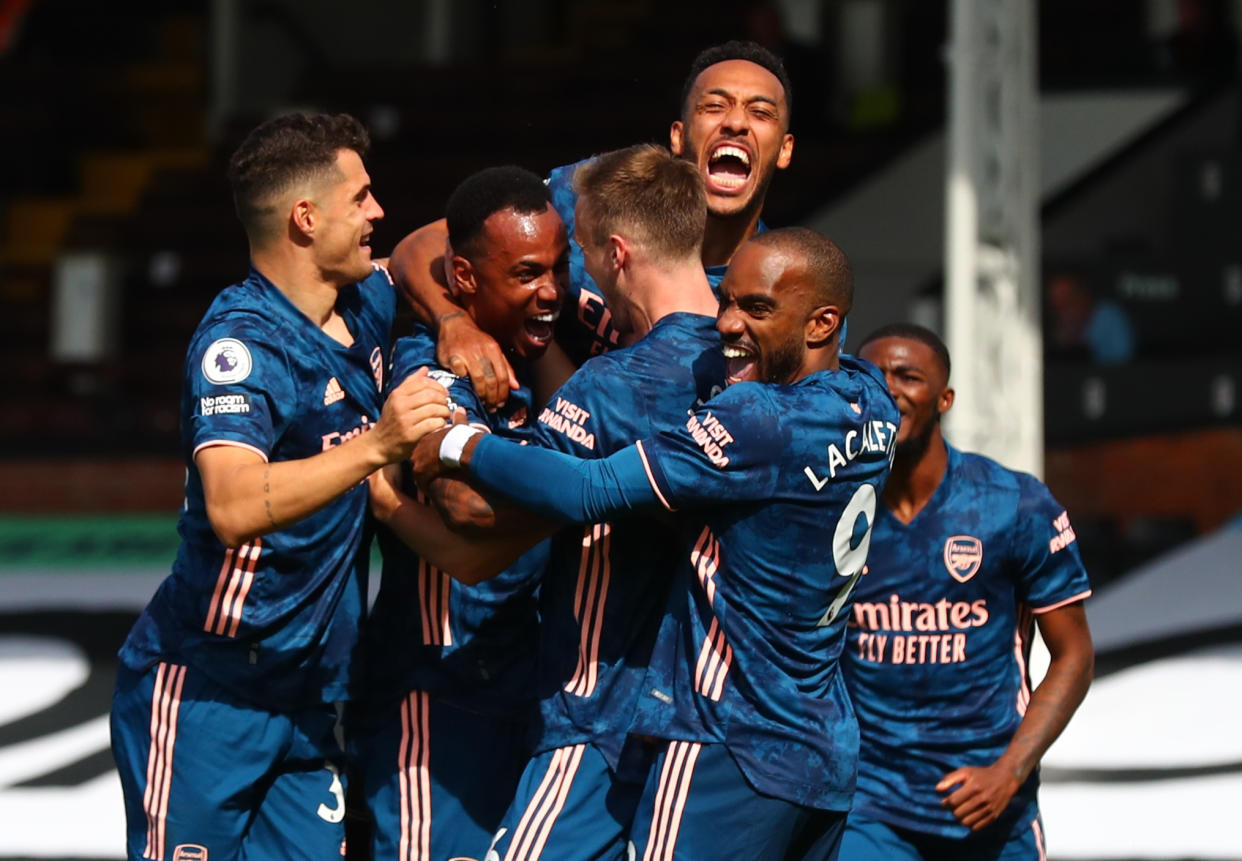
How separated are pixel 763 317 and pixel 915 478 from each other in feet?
4.21

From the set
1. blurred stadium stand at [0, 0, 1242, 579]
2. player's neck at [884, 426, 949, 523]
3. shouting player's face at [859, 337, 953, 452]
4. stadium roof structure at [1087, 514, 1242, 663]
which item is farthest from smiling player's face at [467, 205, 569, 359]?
blurred stadium stand at [0, 0, 1242, 579]

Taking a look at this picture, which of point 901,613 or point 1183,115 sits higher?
point 1183,115

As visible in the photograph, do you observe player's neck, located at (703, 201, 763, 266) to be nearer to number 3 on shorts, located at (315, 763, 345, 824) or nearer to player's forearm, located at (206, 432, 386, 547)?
player's forearm, located at (206, 432, 386, 547)

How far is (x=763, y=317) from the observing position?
3.40 meters

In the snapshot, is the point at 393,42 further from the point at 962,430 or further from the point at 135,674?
the point at 135,674

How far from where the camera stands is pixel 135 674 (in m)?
3.97

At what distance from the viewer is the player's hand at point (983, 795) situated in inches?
164

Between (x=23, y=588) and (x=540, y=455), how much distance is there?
24.5ft

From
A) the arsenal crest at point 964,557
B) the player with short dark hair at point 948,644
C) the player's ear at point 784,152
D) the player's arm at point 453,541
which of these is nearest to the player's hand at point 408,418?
the player's arm at point 453,541

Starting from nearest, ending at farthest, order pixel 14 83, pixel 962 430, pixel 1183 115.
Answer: pixel 962 430 → pixel 1183 115 → pixel 14 83

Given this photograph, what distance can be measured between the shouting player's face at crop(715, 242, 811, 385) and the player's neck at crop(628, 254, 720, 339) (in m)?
0.15

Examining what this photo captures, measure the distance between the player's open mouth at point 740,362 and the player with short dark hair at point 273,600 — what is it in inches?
33.3

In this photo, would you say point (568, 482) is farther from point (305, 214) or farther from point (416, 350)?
Answer: point (305, 214)

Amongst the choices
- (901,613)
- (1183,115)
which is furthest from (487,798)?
(1183,115)
